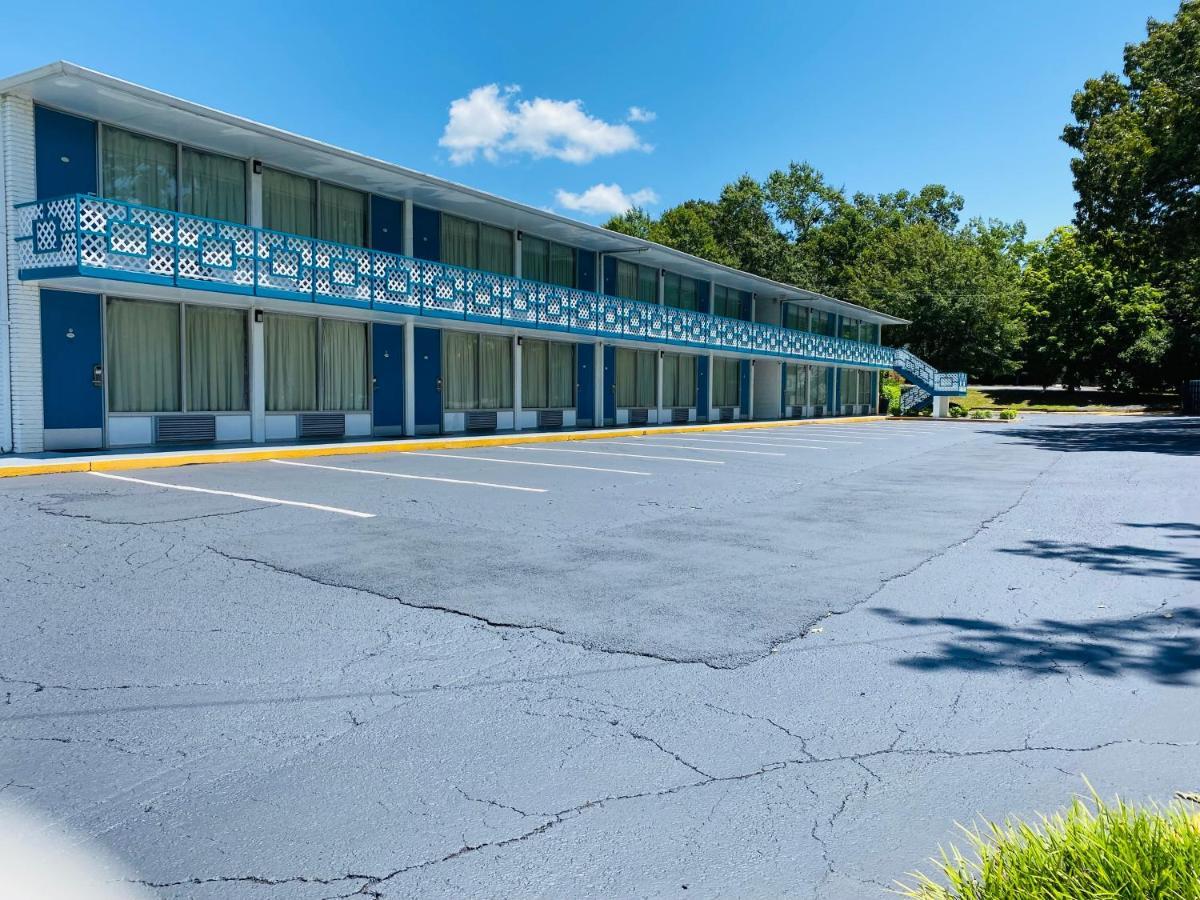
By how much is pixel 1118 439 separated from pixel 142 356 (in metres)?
26.3

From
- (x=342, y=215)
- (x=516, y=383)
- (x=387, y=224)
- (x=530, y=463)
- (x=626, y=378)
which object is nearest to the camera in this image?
(x=530, y=463)

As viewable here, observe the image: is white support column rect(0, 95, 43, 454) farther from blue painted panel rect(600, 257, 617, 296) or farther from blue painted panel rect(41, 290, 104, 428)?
blue painted panel rect(600, 257, 617, 296)

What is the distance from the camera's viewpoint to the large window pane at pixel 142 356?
602 inches

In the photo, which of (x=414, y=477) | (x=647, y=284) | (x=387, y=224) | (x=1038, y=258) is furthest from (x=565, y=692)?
(x=1038, y=258)

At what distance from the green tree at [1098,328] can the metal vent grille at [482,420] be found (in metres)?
47.6

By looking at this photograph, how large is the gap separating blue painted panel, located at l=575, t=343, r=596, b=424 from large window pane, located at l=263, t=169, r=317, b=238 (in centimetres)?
1057

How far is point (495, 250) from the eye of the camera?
23953 mm

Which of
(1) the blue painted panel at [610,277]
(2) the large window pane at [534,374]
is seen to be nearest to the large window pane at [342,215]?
(2) the large window pane at [534,374]

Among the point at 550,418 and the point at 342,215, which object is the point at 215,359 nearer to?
the point at 342,215

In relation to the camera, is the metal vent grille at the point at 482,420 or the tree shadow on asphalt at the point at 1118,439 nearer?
the tree shadow on asphalt at the point at 1118,439

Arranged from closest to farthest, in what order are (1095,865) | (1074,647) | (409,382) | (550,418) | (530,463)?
(1095,865)
(1074,647)
(530,463)
(409,382)
(550,418)

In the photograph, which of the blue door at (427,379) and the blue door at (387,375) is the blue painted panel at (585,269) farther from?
the blue door at (387,375)

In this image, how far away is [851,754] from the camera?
3.61 m

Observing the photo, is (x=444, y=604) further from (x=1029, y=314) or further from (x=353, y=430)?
(x=1029, y=314)
